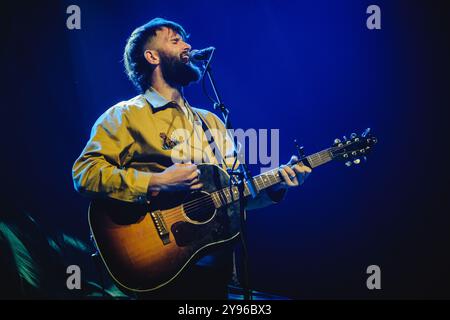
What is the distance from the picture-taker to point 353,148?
2732 mm

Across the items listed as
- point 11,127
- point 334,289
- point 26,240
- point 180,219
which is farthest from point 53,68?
point 334,289

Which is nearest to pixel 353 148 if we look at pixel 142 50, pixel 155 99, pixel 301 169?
pixel 301 169

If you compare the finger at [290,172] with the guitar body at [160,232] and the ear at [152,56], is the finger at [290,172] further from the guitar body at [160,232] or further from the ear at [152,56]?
the ear at [152,56]

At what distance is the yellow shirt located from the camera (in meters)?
1.99

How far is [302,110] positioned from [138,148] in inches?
82.8

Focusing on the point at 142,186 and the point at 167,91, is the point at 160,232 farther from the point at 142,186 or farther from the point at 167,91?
the point at 167,91

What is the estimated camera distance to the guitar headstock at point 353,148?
271 centimetres

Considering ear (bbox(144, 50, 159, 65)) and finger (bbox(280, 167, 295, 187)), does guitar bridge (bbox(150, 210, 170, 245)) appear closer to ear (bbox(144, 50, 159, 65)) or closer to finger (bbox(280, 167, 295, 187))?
finger (bbox(280, 167, 295, 187))

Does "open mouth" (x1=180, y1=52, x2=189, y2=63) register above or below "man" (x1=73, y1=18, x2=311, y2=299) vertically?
above

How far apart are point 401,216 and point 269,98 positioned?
1875 millimetres

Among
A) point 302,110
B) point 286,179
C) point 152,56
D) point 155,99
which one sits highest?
point 152,56

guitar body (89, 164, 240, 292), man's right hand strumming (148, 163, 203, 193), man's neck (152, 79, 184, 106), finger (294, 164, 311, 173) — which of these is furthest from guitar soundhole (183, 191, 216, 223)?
man's neck (152, 79, 184, 106)

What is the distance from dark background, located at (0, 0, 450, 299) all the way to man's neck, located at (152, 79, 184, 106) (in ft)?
3.54

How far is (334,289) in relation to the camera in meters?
3.64
